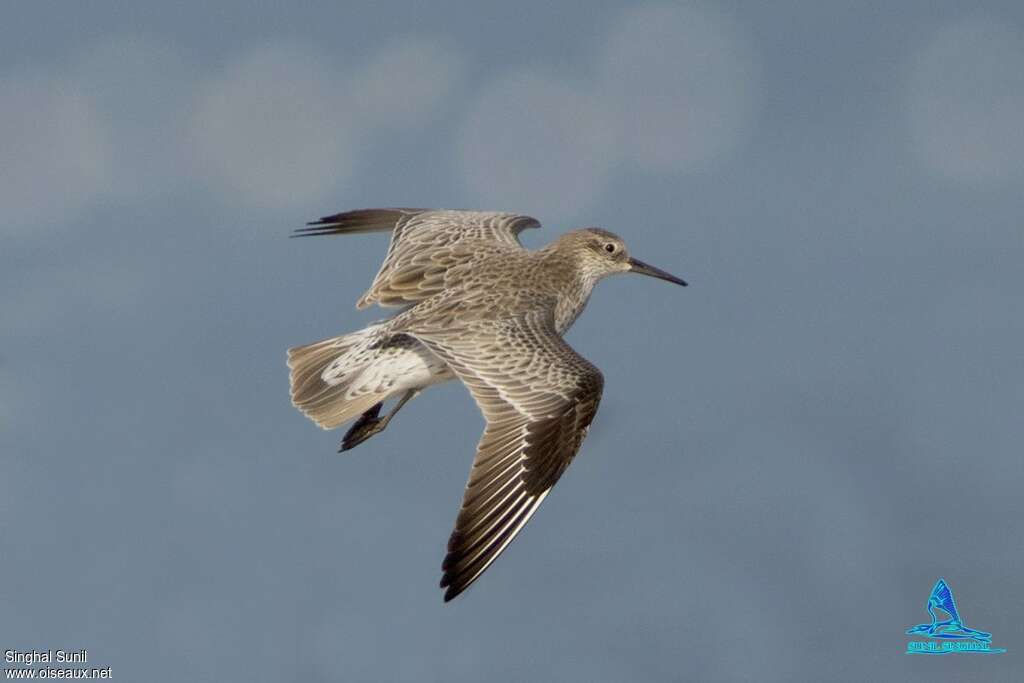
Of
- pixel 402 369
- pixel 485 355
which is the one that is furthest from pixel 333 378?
pixel 485 355


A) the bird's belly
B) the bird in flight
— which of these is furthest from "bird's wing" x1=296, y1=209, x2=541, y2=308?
the bird's belly

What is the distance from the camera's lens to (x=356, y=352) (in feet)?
53.2

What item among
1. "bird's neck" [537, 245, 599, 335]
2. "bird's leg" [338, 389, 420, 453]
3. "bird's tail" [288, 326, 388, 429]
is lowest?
"bird's leg" [338, 389, 420, 453]

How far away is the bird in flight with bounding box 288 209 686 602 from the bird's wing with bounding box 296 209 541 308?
2cm

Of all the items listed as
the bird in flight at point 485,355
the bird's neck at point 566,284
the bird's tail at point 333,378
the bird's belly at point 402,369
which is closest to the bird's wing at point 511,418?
the bird in flight at point 485,355

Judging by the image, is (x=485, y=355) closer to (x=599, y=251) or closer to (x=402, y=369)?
(x=402, y=369)

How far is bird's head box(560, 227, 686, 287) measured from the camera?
57.1ft

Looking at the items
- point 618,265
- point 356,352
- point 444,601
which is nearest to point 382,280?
point 356,352

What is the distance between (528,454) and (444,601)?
183cm

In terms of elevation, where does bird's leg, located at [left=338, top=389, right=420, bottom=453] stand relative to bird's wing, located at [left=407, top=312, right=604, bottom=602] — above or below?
below

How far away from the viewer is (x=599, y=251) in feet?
57.6

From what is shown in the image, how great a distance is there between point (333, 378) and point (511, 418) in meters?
2.54

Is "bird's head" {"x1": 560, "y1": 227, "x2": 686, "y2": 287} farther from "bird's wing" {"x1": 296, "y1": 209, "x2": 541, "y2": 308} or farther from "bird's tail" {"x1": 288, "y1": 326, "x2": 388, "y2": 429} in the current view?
"bird's tail" {"x1": 288, "y1": 326, "x2": 388, "y2": 429}

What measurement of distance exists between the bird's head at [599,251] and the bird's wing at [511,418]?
1767 millimetres
